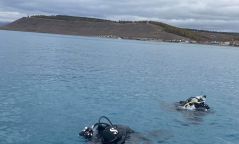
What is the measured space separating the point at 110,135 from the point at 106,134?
20cm

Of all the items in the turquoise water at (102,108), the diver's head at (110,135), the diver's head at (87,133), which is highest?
the diver's head at (110,135)

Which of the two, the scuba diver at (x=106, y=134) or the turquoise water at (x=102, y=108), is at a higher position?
the scuba diver at (x=106, y=134)

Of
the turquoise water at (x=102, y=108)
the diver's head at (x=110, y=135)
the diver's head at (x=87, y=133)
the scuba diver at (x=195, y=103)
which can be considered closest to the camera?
the diver's head at (x=110, y=135)

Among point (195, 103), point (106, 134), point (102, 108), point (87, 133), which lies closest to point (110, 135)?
point (106, 134)

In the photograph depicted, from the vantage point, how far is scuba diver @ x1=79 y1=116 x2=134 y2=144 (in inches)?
864

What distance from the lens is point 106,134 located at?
21984 mm

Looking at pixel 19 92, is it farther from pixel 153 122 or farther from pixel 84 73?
pixel 84 73

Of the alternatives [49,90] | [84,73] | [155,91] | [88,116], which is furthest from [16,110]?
[84,73]

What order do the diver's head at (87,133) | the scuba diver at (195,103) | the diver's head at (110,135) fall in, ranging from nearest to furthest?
the diver's head at (110,135), the diver's head at (87,133), the scuba diver at (195,103)

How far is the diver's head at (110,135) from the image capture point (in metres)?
21.9

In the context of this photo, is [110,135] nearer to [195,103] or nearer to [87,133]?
[87,133]

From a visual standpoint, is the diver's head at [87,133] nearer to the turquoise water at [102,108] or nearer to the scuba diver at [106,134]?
the scuba diver at [106,134]

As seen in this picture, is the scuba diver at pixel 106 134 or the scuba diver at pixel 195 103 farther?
the scuba diver at pixel 195 103

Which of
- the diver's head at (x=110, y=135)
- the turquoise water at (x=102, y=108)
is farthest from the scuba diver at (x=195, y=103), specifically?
the diver's head at (x=110, y=135)
